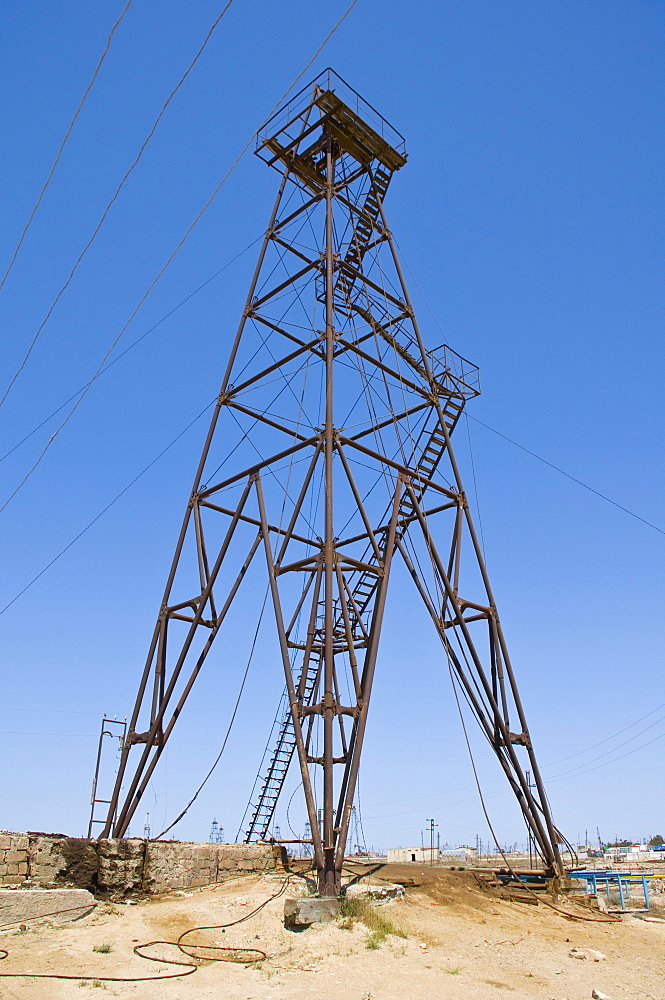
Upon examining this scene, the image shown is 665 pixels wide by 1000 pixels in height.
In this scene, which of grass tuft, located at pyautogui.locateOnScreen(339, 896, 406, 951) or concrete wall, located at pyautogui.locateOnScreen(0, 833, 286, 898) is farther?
concrete wall, located at pyautogui.locateOnScreen(0, 833, 286, 898)

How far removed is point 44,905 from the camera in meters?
10.2

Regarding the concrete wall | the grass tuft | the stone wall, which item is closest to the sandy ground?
the grass tuft

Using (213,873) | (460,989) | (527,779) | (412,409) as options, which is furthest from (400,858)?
(460,989)

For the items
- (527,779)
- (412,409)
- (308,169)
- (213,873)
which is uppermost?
(308,169)

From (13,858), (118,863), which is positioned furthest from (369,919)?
(13,858)

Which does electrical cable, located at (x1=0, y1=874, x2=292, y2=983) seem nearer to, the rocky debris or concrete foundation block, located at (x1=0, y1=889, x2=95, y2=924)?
concrete foundation block, located at (x1=0, y1=889, x2=95, y2=924)

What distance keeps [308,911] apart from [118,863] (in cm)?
378

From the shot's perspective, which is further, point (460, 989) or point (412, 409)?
point (412, 409)

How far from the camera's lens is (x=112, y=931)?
9836 mm

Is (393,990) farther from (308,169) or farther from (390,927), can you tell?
(308,169)

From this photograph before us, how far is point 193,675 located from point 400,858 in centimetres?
1859

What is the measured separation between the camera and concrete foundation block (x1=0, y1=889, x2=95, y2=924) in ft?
32.6

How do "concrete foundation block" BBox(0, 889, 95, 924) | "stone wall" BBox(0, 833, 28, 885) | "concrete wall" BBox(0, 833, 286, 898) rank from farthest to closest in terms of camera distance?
"concrete wall" BBox(0, 833, 286, 898)
"stone wall" BBox(0, 833, 28, 885)
"concrete foundation block" BBox(0, 889, 95, 924)

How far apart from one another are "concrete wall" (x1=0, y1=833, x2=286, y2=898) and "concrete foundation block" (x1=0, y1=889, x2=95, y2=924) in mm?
642
